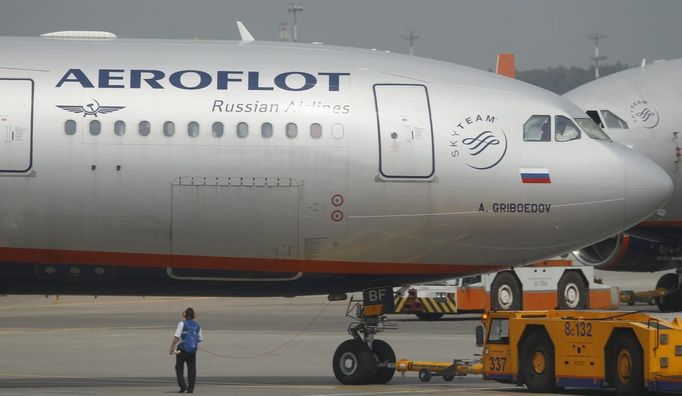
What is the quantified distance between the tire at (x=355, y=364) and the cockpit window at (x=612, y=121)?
1540cm

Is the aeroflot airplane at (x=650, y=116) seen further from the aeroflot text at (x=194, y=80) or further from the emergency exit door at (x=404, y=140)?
the aeroflot text at (x=194, y=80)

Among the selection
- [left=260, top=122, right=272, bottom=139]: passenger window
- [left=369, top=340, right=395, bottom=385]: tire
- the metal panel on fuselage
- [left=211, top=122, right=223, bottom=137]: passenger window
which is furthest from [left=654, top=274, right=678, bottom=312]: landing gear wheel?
[left=211, top=122, right=223, bottom=137]: passenger window

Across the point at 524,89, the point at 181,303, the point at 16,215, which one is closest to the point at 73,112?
the point at 16,215

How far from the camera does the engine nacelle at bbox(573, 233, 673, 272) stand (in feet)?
136

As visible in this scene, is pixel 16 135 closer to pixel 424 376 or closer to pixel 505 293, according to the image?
pixel 424 376

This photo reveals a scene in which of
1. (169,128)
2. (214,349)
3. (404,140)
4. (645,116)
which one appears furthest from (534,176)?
(645,116)

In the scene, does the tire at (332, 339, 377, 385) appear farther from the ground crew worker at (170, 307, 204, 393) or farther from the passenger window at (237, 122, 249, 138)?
the passenger window at (237, 122, 249, 138)

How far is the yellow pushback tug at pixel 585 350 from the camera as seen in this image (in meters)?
21.3

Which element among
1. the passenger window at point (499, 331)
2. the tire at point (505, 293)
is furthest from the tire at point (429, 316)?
the passenger window at point (499, 331)

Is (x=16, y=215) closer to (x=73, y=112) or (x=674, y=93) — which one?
(x=73, y=112)

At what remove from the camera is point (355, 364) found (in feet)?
80.4

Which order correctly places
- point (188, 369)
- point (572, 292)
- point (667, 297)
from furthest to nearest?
point (572, 292), point (667, 297), point (188, 369)

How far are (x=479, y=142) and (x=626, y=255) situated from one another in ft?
63.9

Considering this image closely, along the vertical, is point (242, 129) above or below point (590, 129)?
below
